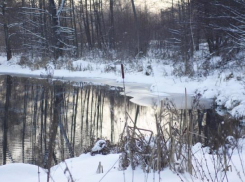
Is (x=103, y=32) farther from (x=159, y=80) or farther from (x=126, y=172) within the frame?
(x=126, y=172)

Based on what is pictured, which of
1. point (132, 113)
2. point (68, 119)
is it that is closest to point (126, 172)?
point (68, 119)

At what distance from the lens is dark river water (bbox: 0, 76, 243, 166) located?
4.82m

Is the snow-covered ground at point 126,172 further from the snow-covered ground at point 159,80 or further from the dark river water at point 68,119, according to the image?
the snow-covered ground at point 159,80

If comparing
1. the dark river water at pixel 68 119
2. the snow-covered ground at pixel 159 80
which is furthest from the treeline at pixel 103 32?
the dark river water at pixel 68 119

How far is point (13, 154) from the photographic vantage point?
471 cm

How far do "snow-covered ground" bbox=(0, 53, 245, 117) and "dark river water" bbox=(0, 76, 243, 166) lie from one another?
645mm

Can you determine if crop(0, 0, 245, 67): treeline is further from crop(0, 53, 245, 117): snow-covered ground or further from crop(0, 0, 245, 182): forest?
crop(0, 53, 245, 117): snow-covered ground

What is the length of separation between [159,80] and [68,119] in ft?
21.2

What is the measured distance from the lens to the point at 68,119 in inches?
272

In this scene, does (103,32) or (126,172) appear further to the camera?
(103,32)

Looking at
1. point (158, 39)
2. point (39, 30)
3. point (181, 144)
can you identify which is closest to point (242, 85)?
point (181, 144)

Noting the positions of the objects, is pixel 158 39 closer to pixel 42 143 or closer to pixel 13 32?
pixel 13 32

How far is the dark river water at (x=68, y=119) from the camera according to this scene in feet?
15.8

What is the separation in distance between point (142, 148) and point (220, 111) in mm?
5465
